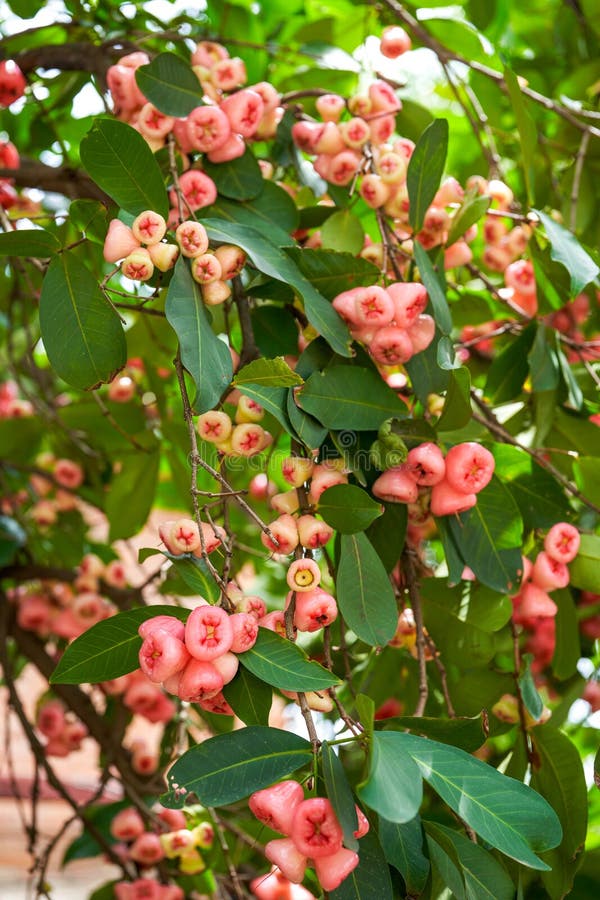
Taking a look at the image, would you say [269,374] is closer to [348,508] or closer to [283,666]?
[348,508]

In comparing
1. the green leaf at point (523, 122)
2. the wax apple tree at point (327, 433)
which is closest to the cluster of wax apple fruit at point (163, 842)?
the wax apple tree at point (327, 433)

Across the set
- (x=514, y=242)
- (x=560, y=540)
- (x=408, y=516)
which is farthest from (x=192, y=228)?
(x=514, y=242)

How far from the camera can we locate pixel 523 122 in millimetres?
1062

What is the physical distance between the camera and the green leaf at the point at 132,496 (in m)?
1.38

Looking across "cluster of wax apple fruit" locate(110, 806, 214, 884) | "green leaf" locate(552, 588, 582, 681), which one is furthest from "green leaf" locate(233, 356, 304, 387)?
"cluster of wax apple fruit" locate(110, 806, 214, 884)

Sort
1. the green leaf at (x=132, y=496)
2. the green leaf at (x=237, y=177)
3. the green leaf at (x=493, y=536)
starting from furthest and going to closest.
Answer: the green leaf at (x=132, y=496), the green leaf at (x=237, y=177), the green leaf at (x=493, y=536)

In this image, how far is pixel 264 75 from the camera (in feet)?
4.86

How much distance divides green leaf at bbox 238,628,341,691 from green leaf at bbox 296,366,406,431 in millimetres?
197

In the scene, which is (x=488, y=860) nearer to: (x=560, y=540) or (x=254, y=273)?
(x=560, y=540)

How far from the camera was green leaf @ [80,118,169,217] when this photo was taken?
2.77ft

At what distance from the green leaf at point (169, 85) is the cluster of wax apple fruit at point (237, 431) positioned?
1.07 ft

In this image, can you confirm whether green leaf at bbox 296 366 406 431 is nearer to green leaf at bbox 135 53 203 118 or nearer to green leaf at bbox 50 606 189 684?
green leaf at bbox 50 606 189 684

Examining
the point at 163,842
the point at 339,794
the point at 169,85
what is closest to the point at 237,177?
the point at 169,85

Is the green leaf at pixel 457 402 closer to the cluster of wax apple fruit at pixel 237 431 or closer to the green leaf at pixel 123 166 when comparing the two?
the cluster of wax apple fruit at pixel 237 431
